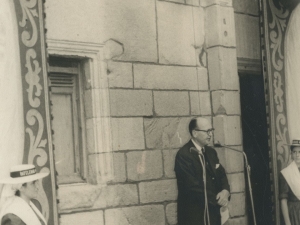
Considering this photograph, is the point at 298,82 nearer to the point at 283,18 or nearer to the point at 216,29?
the point at 283,18

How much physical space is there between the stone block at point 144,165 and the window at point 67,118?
498mm

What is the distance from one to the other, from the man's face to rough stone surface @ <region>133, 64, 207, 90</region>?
62 cm

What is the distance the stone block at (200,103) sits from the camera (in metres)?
6.25

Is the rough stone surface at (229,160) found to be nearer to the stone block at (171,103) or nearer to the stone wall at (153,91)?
the stone wall at (153,91)

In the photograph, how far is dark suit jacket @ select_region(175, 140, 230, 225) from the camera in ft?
18.2

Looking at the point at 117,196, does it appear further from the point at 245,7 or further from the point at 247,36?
the point at 245,7

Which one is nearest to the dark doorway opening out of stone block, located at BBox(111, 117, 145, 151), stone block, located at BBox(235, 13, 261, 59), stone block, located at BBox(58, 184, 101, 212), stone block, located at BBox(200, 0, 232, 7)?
stone block, located at BBox(235, 13, 261, 59)

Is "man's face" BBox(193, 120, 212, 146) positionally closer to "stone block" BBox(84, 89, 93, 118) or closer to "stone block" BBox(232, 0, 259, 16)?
"stone block" BBox(84, 89, 93, 118)

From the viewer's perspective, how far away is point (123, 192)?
5.61 metres

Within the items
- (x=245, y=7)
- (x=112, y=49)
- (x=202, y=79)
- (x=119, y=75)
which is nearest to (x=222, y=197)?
(x=202, y=79)

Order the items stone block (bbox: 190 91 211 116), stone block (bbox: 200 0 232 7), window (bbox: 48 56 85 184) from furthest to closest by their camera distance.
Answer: stone block (bbox: 200 0 232 7) < stone block (bbox: 190 91 211 116) < window (bbox: 48 56 85 184)

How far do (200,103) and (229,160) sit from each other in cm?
73

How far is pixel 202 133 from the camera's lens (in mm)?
5676

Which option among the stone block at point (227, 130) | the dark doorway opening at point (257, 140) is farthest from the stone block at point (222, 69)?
the dark doorway opening at point (257, 140)
